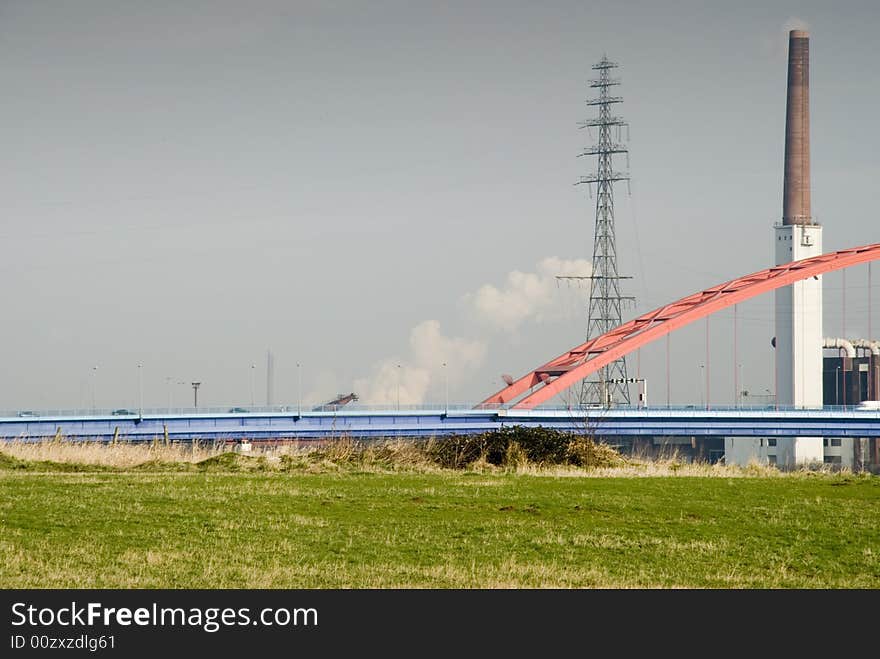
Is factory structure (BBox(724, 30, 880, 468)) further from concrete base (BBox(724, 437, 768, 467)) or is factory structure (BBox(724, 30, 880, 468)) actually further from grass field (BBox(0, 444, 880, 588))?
grass field (BBox(0, 444, 880, 588))

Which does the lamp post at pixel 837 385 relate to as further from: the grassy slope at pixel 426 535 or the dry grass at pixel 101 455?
the grassy slope at pixel 426 535

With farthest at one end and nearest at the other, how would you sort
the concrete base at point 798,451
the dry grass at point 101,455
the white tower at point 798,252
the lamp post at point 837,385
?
1. the lamp post at point 837,385
2. the white tower at point 798,252
3. the concrete base at point 798,451
4. the dry grass at point 101,455

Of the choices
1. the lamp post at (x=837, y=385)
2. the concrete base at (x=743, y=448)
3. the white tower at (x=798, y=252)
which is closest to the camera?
the concrete base at (x=743, y=448)

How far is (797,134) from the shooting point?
13200cm

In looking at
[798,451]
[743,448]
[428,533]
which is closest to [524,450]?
[428,533]

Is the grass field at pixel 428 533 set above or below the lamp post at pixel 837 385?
below

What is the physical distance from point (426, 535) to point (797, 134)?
118678mm

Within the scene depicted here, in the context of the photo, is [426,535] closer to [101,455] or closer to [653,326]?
[101,455]

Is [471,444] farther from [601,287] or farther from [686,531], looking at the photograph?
[601,287]

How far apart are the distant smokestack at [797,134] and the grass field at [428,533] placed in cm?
10604

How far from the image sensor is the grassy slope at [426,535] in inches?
690

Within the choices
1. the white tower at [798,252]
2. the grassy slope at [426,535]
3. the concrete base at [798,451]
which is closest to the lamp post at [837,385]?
the white tower at [798,252]

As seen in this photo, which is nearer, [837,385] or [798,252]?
[798,252]
